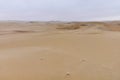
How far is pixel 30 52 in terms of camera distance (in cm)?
337

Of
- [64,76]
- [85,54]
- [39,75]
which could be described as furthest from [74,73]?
[85,54]

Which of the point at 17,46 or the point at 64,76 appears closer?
the point at 64,76

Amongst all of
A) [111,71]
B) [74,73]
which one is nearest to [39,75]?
[74,73]

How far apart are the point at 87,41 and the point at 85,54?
0.83 m

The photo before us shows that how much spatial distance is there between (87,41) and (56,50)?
2.81 ft

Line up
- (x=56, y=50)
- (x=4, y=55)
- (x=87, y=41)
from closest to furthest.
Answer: (x=4, y=55) < (x=56, y=50) < (x=87, y=41)

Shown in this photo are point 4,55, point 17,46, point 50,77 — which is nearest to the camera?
point 50,77

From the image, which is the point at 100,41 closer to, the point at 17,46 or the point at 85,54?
the point at 85,54

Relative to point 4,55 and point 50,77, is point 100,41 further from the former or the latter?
point 50,77

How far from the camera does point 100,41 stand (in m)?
4.26

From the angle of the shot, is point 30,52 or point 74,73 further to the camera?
point 30,52

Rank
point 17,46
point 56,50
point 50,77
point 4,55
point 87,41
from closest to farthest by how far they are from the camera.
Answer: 1. point 50,77
2. point 4,55
3. point 56,50
4. point 17,46
5. point 87,41

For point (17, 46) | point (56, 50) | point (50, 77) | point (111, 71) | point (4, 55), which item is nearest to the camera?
point (50, 77)

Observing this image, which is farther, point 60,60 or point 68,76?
point 60,60
